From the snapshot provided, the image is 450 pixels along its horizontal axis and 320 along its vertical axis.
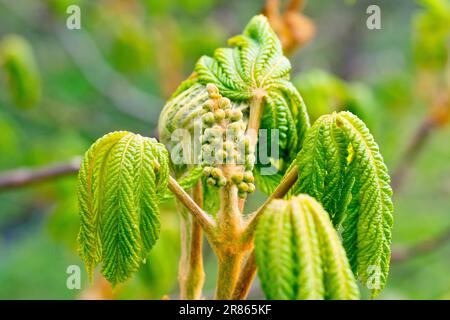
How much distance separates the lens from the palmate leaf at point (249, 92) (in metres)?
1.02

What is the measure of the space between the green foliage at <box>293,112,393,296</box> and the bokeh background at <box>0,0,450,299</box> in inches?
21.3

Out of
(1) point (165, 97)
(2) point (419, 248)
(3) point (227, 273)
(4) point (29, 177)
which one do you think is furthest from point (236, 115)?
(1) point (165, 97)

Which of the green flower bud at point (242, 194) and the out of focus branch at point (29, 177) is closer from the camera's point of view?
the green flower bud at point (242, 194)

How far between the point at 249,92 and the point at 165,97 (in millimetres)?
2719

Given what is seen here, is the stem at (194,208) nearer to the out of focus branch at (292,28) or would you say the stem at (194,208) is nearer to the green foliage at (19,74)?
the out of focus branch at (292,28)

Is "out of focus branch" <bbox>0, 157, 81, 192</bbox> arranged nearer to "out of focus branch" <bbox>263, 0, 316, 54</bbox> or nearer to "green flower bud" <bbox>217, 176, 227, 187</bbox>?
"out of focus branch" <bbox>263, 0, 316, 54</bbox>

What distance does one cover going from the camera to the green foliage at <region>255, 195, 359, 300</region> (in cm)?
73

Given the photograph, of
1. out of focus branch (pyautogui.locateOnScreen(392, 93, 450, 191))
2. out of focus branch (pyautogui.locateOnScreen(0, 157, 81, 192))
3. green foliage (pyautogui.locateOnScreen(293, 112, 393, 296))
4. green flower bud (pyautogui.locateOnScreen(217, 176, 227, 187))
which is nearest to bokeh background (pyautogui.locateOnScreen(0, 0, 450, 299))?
out of focus branch (pyautogui.locateOnScreen(392, 93, 450, 191))

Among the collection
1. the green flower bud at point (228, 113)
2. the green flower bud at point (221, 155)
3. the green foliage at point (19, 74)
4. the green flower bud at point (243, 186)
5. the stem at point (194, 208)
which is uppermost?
the green foliage at point (19, 74)

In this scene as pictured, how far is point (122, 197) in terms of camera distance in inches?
33.4

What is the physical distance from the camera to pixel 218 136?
92 cm

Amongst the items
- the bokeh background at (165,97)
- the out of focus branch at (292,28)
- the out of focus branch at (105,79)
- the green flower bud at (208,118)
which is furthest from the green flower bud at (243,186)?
the out of focus branch at (105,79)

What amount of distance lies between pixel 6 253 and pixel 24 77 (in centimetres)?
482

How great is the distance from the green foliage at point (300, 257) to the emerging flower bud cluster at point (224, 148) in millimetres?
153
